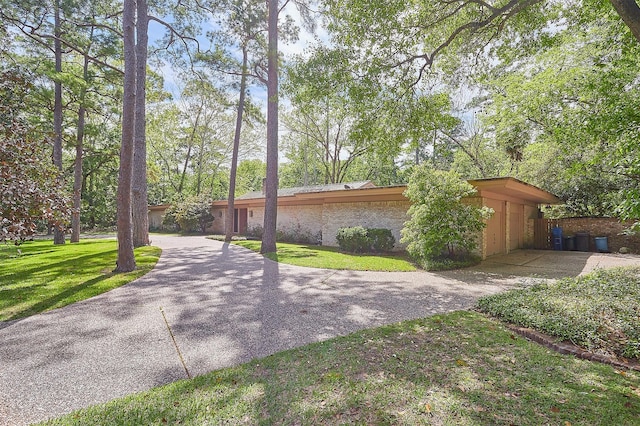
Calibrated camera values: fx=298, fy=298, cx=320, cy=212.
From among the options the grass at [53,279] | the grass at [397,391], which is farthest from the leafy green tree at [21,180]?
the grass at [397,391]

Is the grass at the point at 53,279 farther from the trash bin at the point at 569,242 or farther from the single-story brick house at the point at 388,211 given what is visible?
the trash bin at the point at 569,242

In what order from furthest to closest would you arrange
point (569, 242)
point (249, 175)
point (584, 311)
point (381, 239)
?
point (249, 175) → point (569, 242) → point (381, 239) → point (584, 311)


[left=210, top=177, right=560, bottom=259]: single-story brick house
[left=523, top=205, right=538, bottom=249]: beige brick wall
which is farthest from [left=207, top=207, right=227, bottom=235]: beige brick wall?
[left=523, top=205, right=538, bottom=249]: beige brick wall

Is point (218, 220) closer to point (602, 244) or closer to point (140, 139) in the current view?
point (140, 139)

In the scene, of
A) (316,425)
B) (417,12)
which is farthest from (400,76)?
(316,425)

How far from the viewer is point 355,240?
1194 centimetres

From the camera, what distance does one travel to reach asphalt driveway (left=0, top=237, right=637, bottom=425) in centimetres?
271

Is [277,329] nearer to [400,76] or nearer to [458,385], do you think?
[458,385]

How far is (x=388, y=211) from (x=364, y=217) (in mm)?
1169

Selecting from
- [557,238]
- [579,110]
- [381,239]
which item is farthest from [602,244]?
[381,239]

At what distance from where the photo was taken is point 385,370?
9.22 ft

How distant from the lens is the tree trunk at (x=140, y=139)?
401 inches

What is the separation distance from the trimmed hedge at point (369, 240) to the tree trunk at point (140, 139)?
26.3 feet

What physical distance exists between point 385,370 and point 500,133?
41.1 feet
